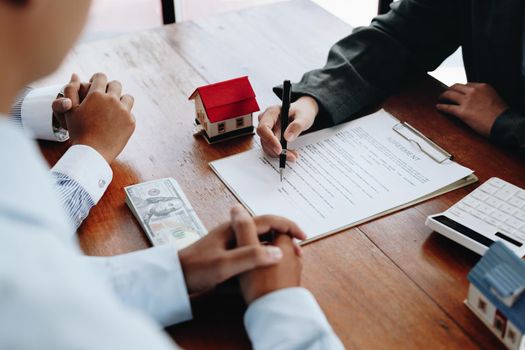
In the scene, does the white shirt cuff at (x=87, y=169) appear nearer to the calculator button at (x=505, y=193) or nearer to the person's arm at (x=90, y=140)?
the person's arm at (x=90, y=140)

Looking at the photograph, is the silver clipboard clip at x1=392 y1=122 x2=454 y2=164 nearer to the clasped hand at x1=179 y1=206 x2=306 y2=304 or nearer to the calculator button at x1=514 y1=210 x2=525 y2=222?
the calculator button at x1=514 y1=210 x2=525 y2=222

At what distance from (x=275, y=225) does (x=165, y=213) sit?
22 cm

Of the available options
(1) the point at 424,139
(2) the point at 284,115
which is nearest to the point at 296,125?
(2) the point at 284,115

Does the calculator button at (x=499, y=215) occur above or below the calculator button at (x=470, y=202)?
above

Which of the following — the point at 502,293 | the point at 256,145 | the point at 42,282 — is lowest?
the point at 256,145

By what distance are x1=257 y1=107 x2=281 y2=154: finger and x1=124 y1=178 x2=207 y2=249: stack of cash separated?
0.67 ft

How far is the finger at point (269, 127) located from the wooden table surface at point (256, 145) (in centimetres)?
5

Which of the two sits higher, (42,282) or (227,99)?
(42,282)

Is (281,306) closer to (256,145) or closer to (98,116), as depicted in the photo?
(256,145)

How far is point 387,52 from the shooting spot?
58.2 inches

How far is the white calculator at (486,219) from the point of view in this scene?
99 cm

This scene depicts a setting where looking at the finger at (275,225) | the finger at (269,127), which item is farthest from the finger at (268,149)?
the finger at (275,225)

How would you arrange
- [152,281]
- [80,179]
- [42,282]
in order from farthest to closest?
[80,179] < [152,281] < [42,282]

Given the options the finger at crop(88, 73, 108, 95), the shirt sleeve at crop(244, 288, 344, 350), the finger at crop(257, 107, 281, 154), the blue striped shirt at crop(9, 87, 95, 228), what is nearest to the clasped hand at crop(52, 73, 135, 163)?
the finger at crop(88, 73, 108, 95)
